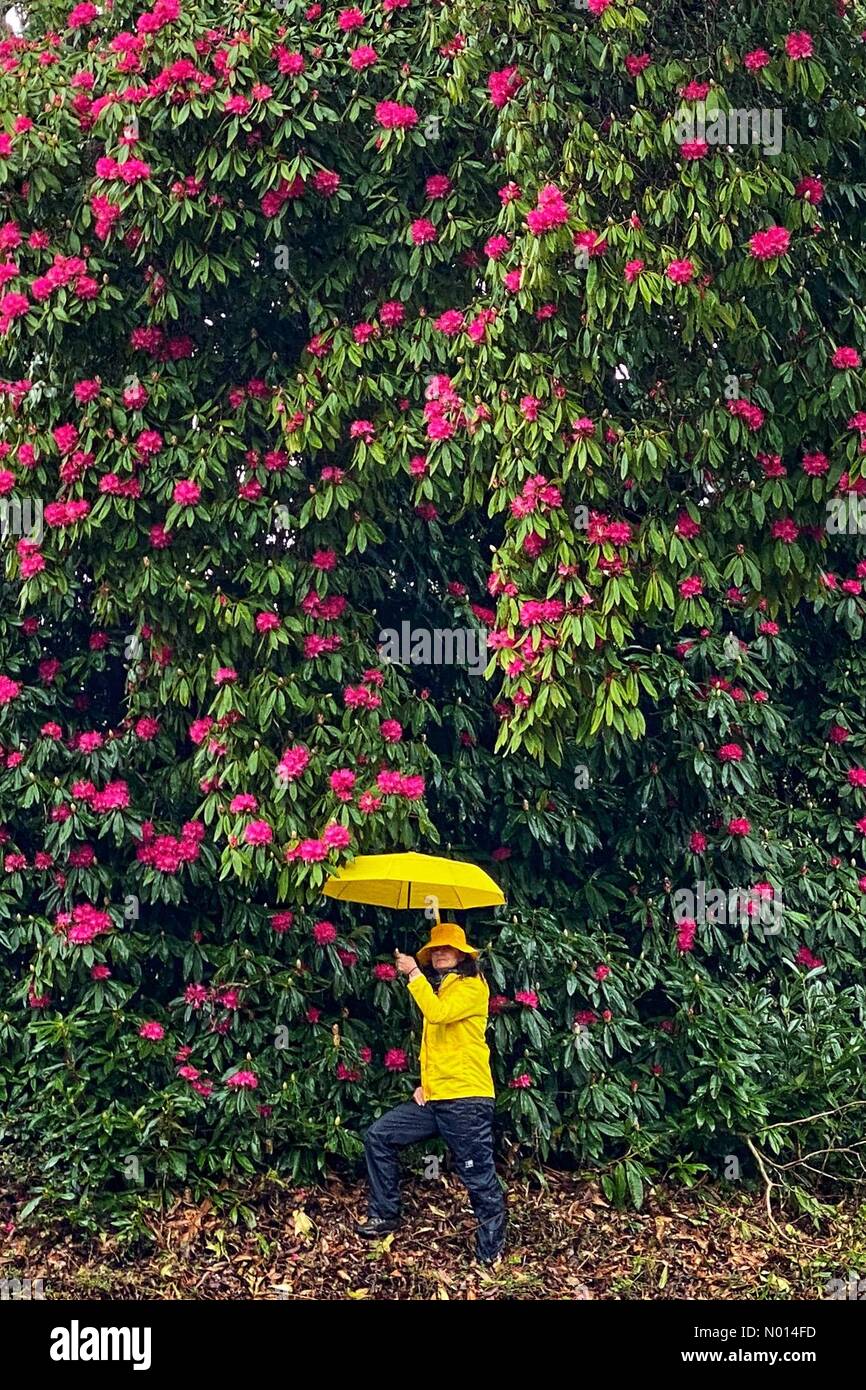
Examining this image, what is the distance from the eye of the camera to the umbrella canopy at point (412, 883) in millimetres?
7613

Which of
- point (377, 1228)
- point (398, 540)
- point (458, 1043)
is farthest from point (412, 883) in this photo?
point (398, 540)

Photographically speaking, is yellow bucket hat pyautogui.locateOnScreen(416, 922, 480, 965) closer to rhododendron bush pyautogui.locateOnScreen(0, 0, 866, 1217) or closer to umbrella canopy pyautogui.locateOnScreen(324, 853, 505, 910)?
umbrella canopy pyautogui.locateOnScreen(324, 853, 505, 910)

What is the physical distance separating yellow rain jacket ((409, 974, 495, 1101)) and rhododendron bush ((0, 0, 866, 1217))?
2.68ft

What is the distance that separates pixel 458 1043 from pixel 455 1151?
1.69 ft

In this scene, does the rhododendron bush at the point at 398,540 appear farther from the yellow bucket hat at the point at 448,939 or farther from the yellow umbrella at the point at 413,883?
the yellow bucket hat at the point at 448,939

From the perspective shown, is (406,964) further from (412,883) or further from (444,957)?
(412,883)

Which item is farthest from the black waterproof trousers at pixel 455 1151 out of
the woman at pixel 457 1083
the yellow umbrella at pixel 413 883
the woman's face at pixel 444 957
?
the yellow umbrella at pixel 413 883

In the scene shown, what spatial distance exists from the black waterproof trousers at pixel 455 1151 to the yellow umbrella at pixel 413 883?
3.05ft

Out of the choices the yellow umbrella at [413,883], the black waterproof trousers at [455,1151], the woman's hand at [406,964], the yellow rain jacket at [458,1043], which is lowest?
the black waterproof trousers at [455,1151]

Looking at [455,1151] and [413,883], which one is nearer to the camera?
[455,1151]

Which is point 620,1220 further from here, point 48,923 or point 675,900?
point 48,923

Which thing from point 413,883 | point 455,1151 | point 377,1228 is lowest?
point 377,1228

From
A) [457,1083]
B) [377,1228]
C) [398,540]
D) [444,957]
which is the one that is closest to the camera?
[457,1083]

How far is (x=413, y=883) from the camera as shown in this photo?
7.95 metres
